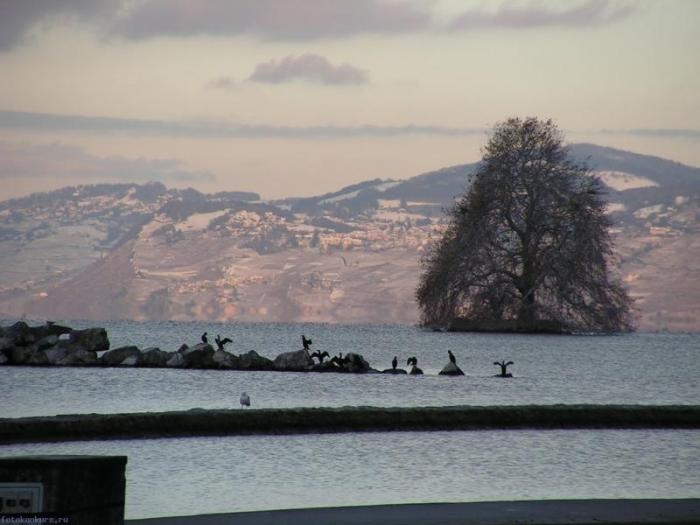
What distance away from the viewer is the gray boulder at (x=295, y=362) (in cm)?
6613

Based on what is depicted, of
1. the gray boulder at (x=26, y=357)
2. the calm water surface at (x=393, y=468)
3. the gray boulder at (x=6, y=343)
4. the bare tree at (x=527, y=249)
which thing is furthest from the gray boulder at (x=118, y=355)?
the calm water surface at (x=393, y=468)

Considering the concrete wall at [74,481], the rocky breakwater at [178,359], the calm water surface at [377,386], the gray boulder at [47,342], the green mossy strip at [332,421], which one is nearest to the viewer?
the concrete wall at [74,481]

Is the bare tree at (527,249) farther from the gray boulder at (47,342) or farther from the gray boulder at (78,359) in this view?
the gray boulder at (78,359)

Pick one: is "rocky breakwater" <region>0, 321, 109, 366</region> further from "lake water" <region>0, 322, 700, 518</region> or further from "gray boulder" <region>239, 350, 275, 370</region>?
"lake water" <region>0, 322, 700, 518</region>

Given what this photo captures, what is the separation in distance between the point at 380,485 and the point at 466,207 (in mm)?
76644

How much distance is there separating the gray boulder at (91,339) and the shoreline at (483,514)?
187 ft

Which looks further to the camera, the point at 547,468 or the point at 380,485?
the point at 547,468

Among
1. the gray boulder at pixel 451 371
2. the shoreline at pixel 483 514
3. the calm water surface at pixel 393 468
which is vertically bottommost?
the gray boulder at pixel 451 371

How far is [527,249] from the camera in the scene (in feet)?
321

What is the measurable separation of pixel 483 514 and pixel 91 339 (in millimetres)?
59259

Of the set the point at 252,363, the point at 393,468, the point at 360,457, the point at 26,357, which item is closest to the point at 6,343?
the point at 26,357

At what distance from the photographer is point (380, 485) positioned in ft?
73.8

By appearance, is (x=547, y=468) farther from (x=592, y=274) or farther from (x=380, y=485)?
(x=592, y=274)

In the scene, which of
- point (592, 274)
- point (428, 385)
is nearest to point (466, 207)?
point (592, 274)
